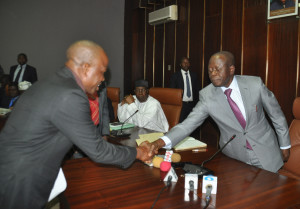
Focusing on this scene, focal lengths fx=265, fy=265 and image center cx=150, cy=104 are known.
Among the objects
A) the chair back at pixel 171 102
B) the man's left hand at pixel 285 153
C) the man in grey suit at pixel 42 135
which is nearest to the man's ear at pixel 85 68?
the man in grey suit at pixel 42 135

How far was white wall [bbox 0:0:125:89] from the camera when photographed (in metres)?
6.63

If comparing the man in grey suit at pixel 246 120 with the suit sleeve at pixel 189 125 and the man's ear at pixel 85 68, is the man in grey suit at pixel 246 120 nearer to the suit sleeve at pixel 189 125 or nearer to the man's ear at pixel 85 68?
the suit sleeve at pixel 189 125

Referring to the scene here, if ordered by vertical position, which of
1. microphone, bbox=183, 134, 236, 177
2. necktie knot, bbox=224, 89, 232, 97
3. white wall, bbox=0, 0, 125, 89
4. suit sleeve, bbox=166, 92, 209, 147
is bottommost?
microphone, bbox=183, 134, 236, 177

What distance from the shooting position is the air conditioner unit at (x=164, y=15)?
245 inches

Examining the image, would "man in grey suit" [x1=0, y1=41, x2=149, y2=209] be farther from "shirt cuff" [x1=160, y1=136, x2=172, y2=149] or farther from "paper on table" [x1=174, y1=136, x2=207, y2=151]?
"paper on table" [x1=174, y1=136, x2=207, y2=151]

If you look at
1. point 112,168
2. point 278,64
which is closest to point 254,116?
point 112,168

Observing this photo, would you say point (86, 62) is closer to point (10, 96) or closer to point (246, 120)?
point (246, 120)

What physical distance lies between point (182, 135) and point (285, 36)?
295cm

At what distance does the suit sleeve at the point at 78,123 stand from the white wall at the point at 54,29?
6227 millimetres

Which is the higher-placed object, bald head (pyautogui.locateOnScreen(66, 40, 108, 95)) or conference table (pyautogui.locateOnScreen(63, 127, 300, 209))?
bald head (pyautogui.locateOnScreen(66, 40, 108, 95))

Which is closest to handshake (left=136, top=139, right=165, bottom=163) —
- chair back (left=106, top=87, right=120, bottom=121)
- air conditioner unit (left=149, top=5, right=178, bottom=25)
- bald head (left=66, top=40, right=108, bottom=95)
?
bald head (left=66, top=40, right=108, bottom=95)

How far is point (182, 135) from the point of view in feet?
7.14

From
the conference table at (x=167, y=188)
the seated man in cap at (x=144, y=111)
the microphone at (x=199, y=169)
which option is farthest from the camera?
the seated man in cap at (x=144, y=111)

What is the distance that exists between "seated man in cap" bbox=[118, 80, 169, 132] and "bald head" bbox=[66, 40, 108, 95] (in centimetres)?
206
